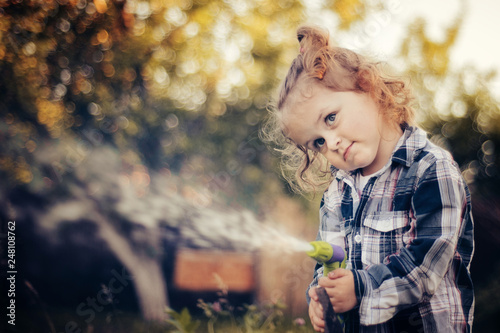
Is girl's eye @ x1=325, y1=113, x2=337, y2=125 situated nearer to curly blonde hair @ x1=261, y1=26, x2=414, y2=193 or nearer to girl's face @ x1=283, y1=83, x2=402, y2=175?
girl's face @ x1=283, y1=83, x2=402, y2=175

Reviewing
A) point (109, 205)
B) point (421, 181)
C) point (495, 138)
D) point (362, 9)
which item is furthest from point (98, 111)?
point (495, 138)

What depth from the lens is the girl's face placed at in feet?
4.57

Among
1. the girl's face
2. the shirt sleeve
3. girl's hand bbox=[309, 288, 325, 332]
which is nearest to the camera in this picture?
the shirt sleeve

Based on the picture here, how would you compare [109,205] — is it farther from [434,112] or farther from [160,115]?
[434,112]

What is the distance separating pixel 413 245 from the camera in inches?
47.0

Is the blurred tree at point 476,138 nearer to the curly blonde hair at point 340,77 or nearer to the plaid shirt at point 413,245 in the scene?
the curly blonde hair at point 340,77

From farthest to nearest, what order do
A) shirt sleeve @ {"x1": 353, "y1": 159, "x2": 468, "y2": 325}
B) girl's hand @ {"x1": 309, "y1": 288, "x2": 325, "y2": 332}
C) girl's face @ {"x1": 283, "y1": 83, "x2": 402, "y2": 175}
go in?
girl's face @ {"x1": 283, "y1": 83, "x2": 402, "y2": 175} → girl's hand @ {"x1": 309, "y1": 288, "x2": 325, "y2": 332} → shirt sleeve @ {"x1": 353, "y1": 159, "x2": 468, "y2": 325}

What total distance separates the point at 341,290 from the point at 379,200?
38cm

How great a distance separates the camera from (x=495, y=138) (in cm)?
341

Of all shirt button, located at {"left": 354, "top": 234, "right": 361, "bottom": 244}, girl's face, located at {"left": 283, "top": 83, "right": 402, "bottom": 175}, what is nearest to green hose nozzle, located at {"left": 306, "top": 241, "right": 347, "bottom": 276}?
shirt button, located at {"left": 354, "top": 234, "right": 361, "bottom": 244}

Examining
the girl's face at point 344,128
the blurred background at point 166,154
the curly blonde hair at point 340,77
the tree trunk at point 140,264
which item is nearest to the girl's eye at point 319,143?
the girl's face at point 344,128

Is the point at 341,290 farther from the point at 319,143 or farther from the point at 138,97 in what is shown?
the point at 138,97

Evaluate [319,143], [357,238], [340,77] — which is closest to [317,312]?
[357,238]

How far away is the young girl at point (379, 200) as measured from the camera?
118 centimetres
